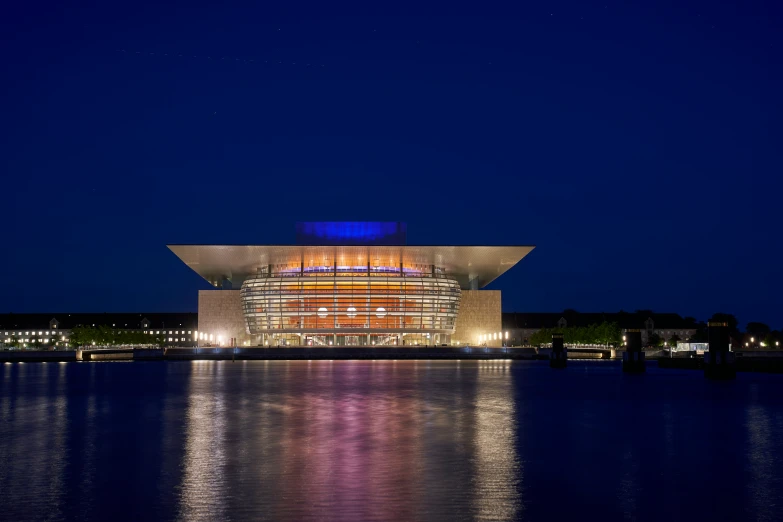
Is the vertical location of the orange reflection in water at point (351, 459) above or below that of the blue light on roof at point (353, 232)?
below

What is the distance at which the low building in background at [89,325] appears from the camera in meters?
132

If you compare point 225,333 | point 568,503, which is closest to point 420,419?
point 568,503

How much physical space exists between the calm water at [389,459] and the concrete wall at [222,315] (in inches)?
2546

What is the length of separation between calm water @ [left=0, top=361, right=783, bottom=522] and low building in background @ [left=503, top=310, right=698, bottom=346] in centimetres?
9888

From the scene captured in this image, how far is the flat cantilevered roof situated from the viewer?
71.0 meters

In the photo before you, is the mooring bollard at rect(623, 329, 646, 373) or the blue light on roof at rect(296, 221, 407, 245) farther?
the blue light on roof at rect(296, 221, 407, 245)

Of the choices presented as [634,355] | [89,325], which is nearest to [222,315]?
[89,325]

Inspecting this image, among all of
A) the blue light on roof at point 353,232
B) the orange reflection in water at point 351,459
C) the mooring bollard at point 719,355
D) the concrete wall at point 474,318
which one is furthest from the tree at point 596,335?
the orange reflection in water at point 351,459

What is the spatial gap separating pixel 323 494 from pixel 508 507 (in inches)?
76.8

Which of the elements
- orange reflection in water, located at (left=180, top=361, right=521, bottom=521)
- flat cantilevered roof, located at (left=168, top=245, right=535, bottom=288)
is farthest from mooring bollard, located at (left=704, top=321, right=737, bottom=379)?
flat cantilevered roof, located at (left=168, top=245, right=535, bottom=288)

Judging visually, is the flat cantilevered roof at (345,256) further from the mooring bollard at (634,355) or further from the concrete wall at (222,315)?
the mooring bollard at (634,355)

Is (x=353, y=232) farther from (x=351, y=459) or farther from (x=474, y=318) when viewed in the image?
(x=351, y=459)

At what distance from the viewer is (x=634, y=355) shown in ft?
128

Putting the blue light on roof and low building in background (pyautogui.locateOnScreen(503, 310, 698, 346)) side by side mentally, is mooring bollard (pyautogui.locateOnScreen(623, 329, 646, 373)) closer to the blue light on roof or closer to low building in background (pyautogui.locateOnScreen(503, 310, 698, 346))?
the blue light on roof
